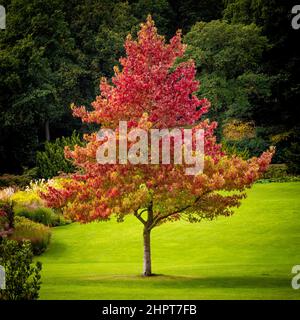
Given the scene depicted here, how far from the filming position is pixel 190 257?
2538 centimetres

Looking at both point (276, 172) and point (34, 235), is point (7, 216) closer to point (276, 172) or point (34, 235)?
point (34, 235)

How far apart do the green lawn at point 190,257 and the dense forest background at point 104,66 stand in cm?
1681

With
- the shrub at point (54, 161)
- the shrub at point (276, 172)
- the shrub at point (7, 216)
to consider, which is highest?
the shrub at point (54, 161)

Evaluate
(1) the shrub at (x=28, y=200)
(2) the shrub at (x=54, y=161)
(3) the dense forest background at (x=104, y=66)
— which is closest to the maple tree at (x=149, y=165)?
(1) the shrub at (x=28, y=200)

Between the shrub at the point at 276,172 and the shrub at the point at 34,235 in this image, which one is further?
the shrub at the point at 276,172

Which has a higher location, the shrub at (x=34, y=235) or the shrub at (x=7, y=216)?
the shrub at (x=7, y=216)

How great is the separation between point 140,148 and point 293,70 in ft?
108

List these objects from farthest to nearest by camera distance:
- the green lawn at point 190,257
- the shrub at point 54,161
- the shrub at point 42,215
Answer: the shrub at point 54,161
the shrub at point 42,215
the green lawn at point 190,257

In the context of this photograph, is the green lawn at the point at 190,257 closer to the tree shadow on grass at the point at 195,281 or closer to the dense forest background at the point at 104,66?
the tree shadow on grass at the point at 195,281

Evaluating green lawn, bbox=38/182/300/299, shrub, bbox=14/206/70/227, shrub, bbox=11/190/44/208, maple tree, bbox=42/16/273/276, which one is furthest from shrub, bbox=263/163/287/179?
maple tree, bbox=42/16/273/276

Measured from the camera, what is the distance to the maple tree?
19.2 m

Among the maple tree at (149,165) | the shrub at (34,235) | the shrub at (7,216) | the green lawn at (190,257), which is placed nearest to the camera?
the green lawn at (190,257)

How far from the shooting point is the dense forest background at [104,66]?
52.2m
